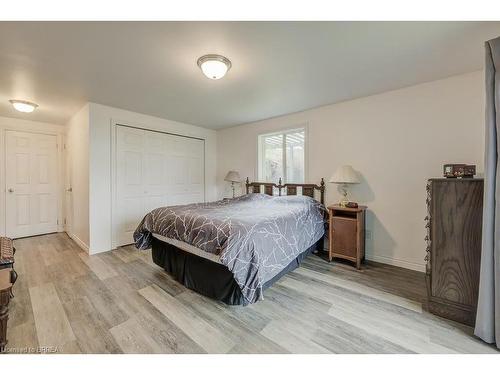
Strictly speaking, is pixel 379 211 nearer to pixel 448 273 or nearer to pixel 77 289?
pixel 448 273

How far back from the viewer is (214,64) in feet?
6.51

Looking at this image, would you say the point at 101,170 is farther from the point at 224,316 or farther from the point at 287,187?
the point at 287,187

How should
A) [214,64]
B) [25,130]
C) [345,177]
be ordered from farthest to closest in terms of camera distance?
1. [25,130]
2. [345,177]
3. [214,64]

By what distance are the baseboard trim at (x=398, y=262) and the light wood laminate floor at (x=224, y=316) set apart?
11 cm

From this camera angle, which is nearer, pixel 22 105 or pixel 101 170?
pixel 22 105

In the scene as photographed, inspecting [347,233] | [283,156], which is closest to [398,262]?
[347,233]

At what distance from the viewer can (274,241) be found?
2.14 metres

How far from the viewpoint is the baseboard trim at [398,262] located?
2682mm

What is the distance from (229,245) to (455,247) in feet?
6.15

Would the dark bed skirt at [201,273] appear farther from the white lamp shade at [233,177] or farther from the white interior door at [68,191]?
the white interior door at [68,191]

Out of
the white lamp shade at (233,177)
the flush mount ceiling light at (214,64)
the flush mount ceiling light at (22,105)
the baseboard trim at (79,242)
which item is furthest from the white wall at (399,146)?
the flush mount ceiling light at (22,105)
